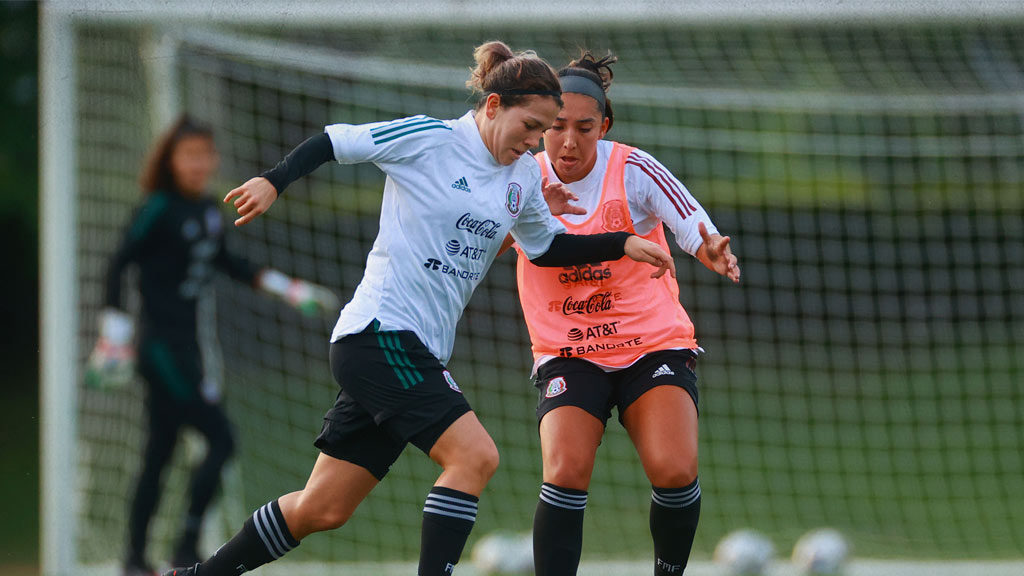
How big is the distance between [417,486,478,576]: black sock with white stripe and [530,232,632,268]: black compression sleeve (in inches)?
38.7

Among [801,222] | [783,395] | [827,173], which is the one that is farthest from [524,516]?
[827,173]

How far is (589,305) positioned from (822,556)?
2.92 meters

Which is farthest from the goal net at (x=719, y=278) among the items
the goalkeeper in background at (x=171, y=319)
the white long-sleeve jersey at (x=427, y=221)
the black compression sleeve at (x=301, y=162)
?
the black compression sleeve at (x=301, y=162)

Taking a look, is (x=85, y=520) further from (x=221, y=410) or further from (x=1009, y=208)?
(x=1009, y=208)

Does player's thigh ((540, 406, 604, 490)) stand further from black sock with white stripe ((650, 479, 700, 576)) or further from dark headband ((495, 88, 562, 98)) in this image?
dark headband ((495, 88, 562, 98))

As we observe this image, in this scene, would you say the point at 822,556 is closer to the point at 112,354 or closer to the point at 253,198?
the point at 112,354

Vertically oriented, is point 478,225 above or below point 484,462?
above

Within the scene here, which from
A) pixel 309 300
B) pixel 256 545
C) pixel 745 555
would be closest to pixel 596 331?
pixel 256 545

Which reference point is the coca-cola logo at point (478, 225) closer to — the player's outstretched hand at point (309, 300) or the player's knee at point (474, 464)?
the player's knee at point (474, 464)

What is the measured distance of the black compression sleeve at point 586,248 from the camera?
4176 millimetres

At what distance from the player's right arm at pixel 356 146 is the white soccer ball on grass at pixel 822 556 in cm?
374

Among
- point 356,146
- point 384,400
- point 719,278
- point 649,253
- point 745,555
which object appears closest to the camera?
point 384,400

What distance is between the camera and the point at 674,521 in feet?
13.8

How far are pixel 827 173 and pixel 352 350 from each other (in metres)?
11.5
